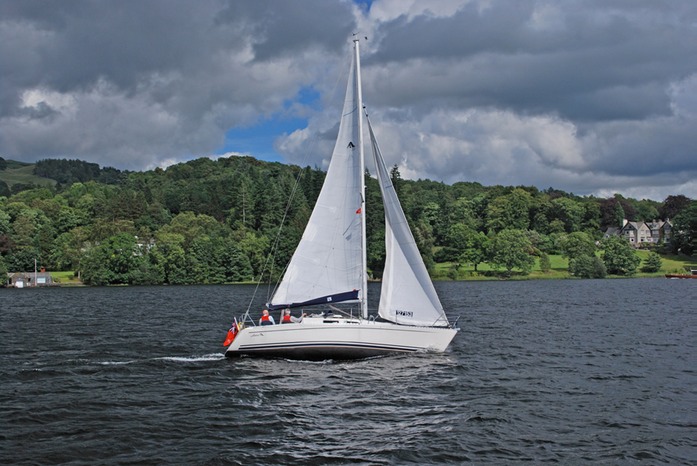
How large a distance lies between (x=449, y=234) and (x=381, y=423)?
455 ft

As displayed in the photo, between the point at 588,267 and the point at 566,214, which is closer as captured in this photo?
the point at 588,267

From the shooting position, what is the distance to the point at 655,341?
38469 mm

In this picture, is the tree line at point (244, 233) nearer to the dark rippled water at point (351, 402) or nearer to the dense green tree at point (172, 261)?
the dense green tree at point (172, 261)

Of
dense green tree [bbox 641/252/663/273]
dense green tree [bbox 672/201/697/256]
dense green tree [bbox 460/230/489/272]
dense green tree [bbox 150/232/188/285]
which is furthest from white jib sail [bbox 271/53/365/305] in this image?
dense green tree [bbox 672/201/697/256]

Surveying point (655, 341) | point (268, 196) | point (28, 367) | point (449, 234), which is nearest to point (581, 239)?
point (449, 234)

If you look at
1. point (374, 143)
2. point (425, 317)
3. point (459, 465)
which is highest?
→ point (374, 143)

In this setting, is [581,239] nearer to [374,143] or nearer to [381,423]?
[374,143]

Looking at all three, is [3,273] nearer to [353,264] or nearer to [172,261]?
[172,261]

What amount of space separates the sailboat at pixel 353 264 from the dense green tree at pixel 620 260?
119 metres

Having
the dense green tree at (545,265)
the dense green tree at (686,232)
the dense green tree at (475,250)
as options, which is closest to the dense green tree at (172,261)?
the dense green tree at (475,250)

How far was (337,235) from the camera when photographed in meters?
31.5

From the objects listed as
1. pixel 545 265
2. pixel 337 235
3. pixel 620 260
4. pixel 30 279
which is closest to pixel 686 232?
pixel 620 260

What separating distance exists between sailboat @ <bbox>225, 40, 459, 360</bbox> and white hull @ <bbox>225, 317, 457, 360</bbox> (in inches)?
2.9

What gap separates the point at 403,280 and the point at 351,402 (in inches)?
368
